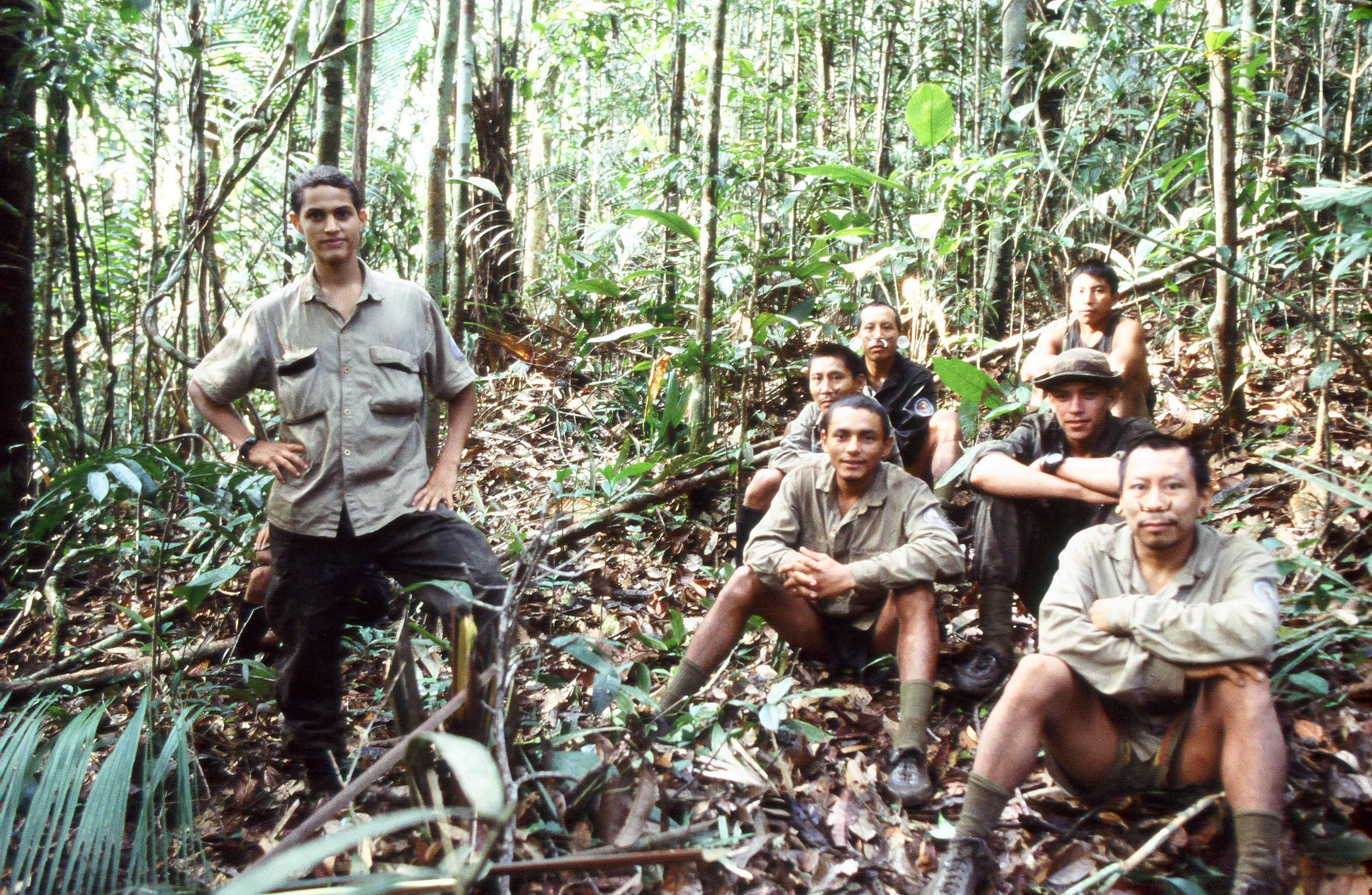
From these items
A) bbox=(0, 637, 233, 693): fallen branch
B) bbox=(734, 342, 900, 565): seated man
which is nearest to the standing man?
bbox=(0, 637, 233, 693): fallen branch

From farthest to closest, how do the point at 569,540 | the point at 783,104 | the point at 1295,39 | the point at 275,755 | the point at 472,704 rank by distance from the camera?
the point at 783,104
the point at 1295,39
the point at 569,540
the point at 275,755
the point at 472,704

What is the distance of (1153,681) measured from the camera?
256 cm

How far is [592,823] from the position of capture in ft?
8.24

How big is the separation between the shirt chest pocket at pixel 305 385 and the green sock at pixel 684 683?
1.46m

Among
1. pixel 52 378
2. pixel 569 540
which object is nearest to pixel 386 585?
pixel 569 540

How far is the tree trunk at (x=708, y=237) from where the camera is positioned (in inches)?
210

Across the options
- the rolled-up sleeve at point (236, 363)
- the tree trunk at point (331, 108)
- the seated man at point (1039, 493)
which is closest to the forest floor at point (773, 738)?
the seated man at point (1039, 493)

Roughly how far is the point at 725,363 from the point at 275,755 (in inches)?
125

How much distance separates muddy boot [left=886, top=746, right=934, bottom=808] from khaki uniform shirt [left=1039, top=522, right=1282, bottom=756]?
0.58m

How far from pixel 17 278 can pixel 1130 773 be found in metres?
4.91

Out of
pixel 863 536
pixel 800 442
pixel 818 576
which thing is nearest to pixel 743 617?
pixel 818 576

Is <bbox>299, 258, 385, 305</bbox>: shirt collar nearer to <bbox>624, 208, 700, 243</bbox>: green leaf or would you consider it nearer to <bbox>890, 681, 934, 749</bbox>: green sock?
<bbox>890, 681, 934, 749</bbox>: green sock

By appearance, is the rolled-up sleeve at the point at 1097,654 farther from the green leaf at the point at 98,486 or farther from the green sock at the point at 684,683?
the green leaf at the point at 98,486

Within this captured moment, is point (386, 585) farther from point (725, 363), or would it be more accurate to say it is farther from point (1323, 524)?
point (1323, 524)
